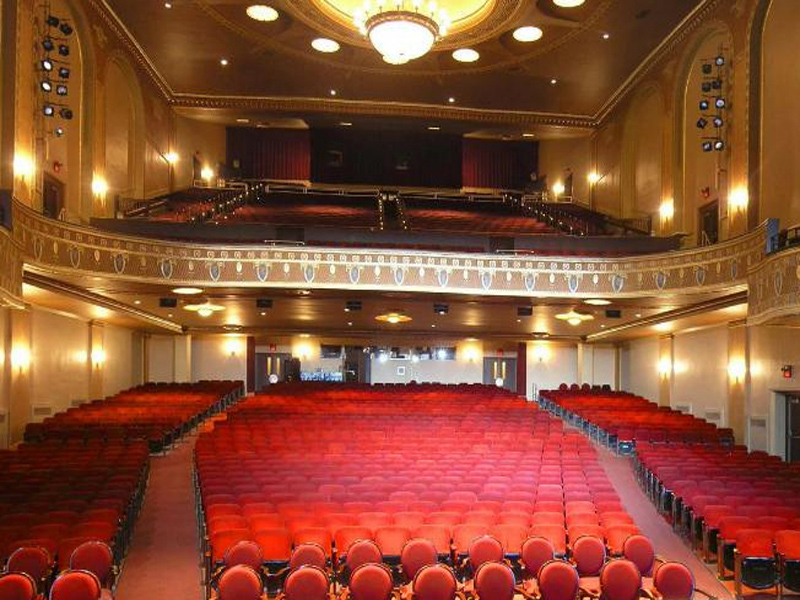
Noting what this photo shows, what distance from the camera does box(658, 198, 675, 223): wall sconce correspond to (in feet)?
56.9

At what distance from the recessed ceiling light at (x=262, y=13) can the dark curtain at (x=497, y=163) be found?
13.0 metres

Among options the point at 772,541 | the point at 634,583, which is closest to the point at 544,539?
the point at 634,583

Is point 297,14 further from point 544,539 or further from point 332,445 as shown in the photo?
point 544,539

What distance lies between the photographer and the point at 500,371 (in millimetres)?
27469

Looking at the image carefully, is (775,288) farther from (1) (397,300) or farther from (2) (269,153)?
(2) (269,153)

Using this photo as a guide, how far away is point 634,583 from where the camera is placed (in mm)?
5742

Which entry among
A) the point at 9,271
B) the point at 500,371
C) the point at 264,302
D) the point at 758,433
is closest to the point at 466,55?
the point at 264,302

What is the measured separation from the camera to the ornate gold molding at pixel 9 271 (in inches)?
388

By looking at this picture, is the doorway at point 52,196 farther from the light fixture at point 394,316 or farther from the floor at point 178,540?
the light fixture at point 394,316

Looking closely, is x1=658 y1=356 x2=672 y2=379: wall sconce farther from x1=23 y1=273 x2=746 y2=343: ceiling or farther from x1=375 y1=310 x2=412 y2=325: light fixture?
x1=375 y1=310 x2=412 y2=325: light fixture

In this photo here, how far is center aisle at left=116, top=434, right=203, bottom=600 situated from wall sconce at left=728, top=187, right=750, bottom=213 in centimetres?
1136

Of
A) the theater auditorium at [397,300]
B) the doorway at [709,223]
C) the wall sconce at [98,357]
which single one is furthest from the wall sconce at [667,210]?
the wall sconce at [98,357]

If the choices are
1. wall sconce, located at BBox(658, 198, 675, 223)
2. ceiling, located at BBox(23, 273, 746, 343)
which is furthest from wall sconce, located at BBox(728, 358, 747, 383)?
wall sconce, located at BBox(658, 198, 675, 223)

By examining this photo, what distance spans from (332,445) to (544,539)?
578 centimetres
